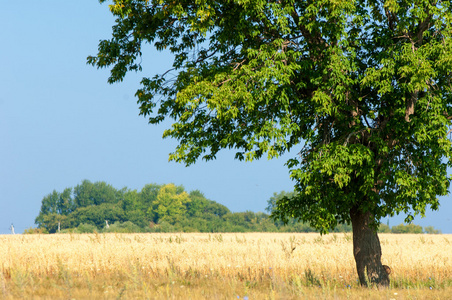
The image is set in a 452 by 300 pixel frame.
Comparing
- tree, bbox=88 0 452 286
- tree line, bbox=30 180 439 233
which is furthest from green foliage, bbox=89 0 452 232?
tree line, bbox=30 180 439 233

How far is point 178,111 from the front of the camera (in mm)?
14242

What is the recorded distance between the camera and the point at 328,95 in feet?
40.1

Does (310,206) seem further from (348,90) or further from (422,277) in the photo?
(422,277)

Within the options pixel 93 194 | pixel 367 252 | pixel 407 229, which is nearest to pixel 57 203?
pixel 93 194

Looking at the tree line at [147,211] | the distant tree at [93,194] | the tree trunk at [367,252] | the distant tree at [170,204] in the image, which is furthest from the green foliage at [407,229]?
the tree trunk at [367,252]

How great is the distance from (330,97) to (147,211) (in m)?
101

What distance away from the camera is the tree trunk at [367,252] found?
44.3ft

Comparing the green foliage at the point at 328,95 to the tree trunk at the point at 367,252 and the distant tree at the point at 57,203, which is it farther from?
the distant tree at the point at 57,203

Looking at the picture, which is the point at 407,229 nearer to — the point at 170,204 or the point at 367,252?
the point at 170,204

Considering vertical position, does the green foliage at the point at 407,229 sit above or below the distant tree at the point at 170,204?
below

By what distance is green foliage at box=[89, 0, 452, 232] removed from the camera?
37.1 ft

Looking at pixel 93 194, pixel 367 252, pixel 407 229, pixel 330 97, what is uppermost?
pixel 93 194

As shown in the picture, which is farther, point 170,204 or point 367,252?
point 170,204

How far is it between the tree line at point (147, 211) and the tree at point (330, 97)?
82.4 meters
